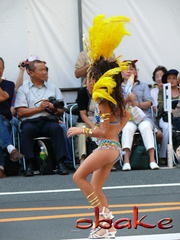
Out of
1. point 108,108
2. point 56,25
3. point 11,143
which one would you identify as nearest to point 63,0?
point 56,25

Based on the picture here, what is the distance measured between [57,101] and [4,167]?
1.31m

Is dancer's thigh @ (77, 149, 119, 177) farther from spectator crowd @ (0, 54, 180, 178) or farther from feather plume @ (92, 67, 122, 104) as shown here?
spectator crowd @ (0, 54, 180, 178)

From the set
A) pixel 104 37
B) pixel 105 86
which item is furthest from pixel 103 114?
pixel 104 37

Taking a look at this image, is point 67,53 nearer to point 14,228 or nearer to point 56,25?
point 56,25

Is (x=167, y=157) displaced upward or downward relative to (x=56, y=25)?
downward

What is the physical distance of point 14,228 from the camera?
15.1ft

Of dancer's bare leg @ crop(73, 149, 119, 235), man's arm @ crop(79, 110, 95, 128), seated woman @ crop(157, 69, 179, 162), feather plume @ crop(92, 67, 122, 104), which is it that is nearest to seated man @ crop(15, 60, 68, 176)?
man's arm @ crop(79, 110, 95, 128)

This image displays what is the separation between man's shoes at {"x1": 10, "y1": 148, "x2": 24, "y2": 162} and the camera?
24.7 ft

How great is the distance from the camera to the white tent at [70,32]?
9492 mm

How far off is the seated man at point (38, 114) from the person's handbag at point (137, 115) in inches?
46.7

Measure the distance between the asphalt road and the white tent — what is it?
2.76 m

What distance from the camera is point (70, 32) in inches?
382

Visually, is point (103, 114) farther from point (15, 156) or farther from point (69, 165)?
point (69, 165)

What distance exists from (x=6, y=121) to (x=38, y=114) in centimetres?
52
